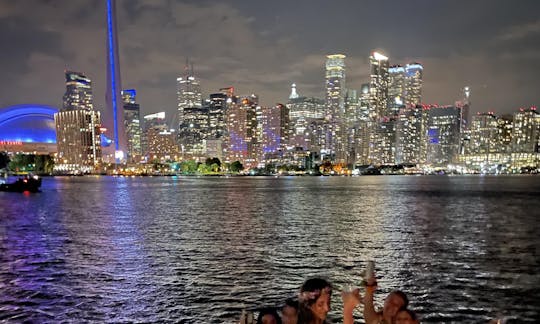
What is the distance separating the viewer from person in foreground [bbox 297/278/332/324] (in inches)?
215

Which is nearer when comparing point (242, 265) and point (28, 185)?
point (242, 265)

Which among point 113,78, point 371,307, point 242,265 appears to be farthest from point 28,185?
point 113,78

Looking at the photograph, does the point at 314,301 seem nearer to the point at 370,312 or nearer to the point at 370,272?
the point at 370,272

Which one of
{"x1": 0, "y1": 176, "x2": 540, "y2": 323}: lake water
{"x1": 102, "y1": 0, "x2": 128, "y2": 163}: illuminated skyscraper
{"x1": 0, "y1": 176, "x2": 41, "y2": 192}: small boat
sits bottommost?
{"x1": 0, "y1": 176, "x2": 540, "y2": 323}: lake water

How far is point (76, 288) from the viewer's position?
54.0 ft

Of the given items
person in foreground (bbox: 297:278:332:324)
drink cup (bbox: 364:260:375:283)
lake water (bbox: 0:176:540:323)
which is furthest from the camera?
lake water (bbox: 0:176:540:323)

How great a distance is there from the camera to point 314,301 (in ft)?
18.0


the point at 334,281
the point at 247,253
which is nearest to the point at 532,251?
the point at 334,281

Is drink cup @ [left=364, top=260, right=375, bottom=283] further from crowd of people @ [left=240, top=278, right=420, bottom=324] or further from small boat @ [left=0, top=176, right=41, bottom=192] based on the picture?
small boat @ [left=0, top=176, right=41, bottom=192]

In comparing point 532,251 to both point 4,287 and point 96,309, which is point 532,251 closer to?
point 96,309

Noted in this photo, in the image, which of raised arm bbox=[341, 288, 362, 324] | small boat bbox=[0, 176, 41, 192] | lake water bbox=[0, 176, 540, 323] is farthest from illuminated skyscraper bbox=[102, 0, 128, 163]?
raised arm bbox=[341, 288, 362, 324]

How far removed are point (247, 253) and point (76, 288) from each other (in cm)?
909

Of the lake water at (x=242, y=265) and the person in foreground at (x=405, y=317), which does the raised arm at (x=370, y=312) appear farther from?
the lake water at (x=242, y=265)

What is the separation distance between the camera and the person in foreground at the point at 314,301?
215 inches
